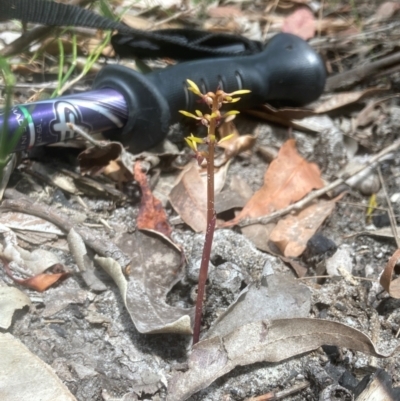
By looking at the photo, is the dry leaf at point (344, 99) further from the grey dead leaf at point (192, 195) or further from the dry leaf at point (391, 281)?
the dry leaf at point (391, 281)

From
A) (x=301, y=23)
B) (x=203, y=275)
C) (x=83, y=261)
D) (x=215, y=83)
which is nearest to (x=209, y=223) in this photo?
A: (x=203, y=275)

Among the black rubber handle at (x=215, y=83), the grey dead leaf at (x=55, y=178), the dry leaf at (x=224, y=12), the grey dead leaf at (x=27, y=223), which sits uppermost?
the dry leaf at (x=224, y=12)

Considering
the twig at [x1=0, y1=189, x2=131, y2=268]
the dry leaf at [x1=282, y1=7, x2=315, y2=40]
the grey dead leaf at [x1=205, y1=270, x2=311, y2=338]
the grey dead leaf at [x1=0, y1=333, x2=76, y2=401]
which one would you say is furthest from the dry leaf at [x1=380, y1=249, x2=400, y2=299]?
the dry leaf at [x1=282, y1=7, x2=315, y2=40]

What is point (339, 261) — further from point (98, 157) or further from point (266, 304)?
point (98, 157)

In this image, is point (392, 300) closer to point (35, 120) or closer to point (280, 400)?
point (280, 400)

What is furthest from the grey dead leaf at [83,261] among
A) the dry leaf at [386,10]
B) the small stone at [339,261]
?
the dry leaf at [386,10]

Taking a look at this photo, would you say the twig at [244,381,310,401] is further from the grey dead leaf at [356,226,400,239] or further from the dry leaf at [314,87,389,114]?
the dry leaf at [314,87,389,114]

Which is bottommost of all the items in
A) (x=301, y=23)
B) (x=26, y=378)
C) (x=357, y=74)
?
(x=26, y=378)
